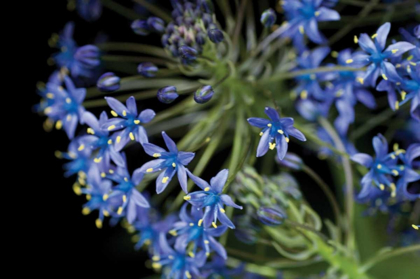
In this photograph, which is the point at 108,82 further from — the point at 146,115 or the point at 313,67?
the point at 313,67

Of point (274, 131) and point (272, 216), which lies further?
point (272, 216)

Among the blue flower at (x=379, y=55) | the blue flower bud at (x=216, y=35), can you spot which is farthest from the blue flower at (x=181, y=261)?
the blue flower at (x=379, y=55)

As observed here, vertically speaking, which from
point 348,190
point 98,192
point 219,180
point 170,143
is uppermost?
point 170,143

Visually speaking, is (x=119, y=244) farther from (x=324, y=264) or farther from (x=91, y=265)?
(x=324, y=264)

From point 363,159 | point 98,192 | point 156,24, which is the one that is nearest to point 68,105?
point 98,192

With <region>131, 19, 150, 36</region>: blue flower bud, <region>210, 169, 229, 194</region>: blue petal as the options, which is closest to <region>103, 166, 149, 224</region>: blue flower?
<region>210, 169, 229, 194</region>: blue petal

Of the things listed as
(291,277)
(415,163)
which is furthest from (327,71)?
(291,277)

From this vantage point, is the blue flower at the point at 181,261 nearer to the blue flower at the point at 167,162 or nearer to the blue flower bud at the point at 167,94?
the blue flower at the point at 167,162

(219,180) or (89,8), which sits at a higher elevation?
(89,8)
